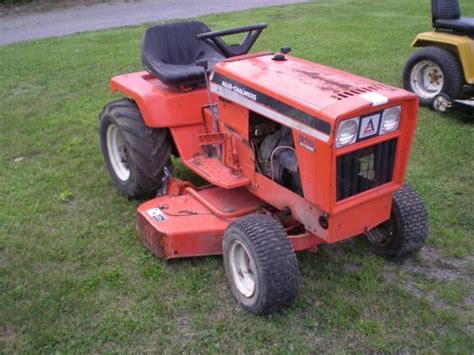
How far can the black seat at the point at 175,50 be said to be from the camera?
3.97m

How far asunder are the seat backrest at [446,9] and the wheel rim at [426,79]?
0.49 m

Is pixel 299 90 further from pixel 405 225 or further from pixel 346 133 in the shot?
pixel 405 225

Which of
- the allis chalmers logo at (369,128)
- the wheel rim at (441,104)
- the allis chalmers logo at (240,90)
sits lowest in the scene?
the wheel rim at (441,104)

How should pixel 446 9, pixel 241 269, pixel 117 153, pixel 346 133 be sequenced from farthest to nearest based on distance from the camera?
1. pixel 446 9
2. pixel 117 153
3. pixel 241 269
4. pixel 346 133

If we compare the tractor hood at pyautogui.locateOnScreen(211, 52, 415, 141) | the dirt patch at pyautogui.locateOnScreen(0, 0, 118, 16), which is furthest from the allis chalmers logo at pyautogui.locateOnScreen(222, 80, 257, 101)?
the dirt patch at pyautogui.locateOnScreen(0, 0, 118, 16)

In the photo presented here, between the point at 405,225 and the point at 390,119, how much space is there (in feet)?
2.44

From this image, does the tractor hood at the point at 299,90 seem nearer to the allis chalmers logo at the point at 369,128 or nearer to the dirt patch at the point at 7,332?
the allis chalmers logo at the point at 369,128

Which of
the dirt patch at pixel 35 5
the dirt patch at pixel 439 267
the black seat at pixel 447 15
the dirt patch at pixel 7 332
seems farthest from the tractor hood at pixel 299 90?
the dirt patch at pixel 35 5

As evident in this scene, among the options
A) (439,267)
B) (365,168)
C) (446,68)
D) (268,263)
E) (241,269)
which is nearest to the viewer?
(268,263)

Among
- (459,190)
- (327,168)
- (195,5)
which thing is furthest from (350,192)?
(195,5)

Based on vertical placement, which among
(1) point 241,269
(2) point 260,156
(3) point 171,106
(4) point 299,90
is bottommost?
(1) point 241,269

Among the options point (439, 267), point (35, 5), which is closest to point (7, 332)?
point (439, 267)

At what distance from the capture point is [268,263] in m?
2.77

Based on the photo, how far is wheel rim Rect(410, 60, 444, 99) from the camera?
6.12 metres
